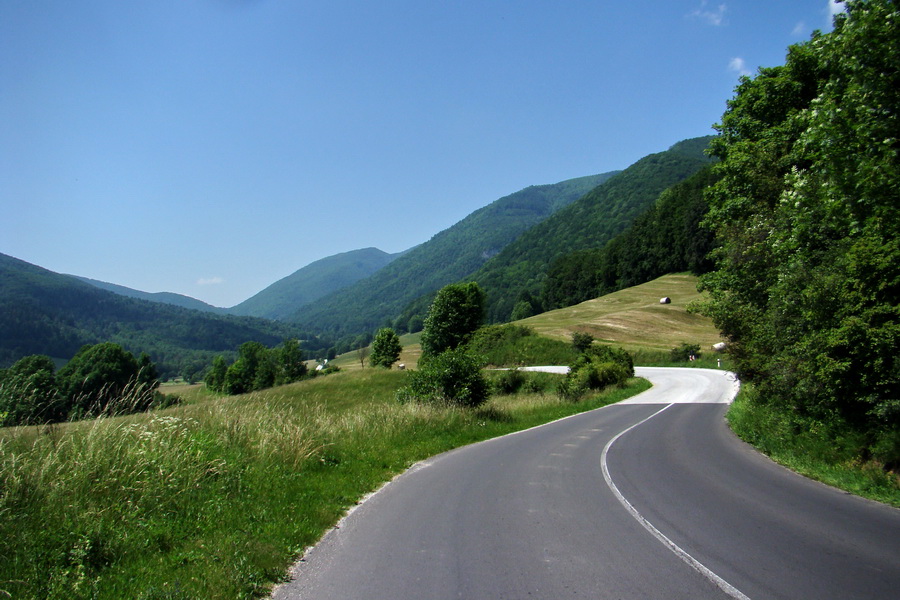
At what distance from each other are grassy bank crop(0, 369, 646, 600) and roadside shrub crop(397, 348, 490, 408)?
30.4 feet

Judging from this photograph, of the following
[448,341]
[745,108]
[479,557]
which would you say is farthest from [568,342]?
[479,557]

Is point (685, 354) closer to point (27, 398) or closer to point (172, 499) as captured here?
point (172, 499)

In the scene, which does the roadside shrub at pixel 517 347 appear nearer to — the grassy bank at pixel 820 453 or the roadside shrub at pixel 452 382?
the roadside shrub at pixel 452 382

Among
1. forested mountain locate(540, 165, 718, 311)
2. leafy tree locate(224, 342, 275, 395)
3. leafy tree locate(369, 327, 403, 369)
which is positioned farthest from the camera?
forested mountain locate(540, 165, 718, 311)

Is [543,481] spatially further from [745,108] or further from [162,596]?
[745,108]

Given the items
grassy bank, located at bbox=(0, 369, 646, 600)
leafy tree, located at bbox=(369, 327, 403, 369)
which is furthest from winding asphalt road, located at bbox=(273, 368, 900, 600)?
leafy tree, located at bbox=(369, 327, 403, 369)

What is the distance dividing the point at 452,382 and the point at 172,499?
50.6 feet

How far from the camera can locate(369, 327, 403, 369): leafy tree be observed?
8256 centimetres

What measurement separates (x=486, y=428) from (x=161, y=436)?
13.0 metres

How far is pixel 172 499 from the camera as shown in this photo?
7121 millimetres

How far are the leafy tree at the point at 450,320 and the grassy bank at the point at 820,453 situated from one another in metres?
57.7

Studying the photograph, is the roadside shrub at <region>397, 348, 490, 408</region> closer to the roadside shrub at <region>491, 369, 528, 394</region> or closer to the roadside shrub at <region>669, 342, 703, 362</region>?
the roadside shrub at <region>491, 369, 528, 394</region>

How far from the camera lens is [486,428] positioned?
64.7ft

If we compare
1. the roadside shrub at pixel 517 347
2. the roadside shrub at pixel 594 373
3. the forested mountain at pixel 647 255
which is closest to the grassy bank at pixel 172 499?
the roadside shrub at pixel 594 373
